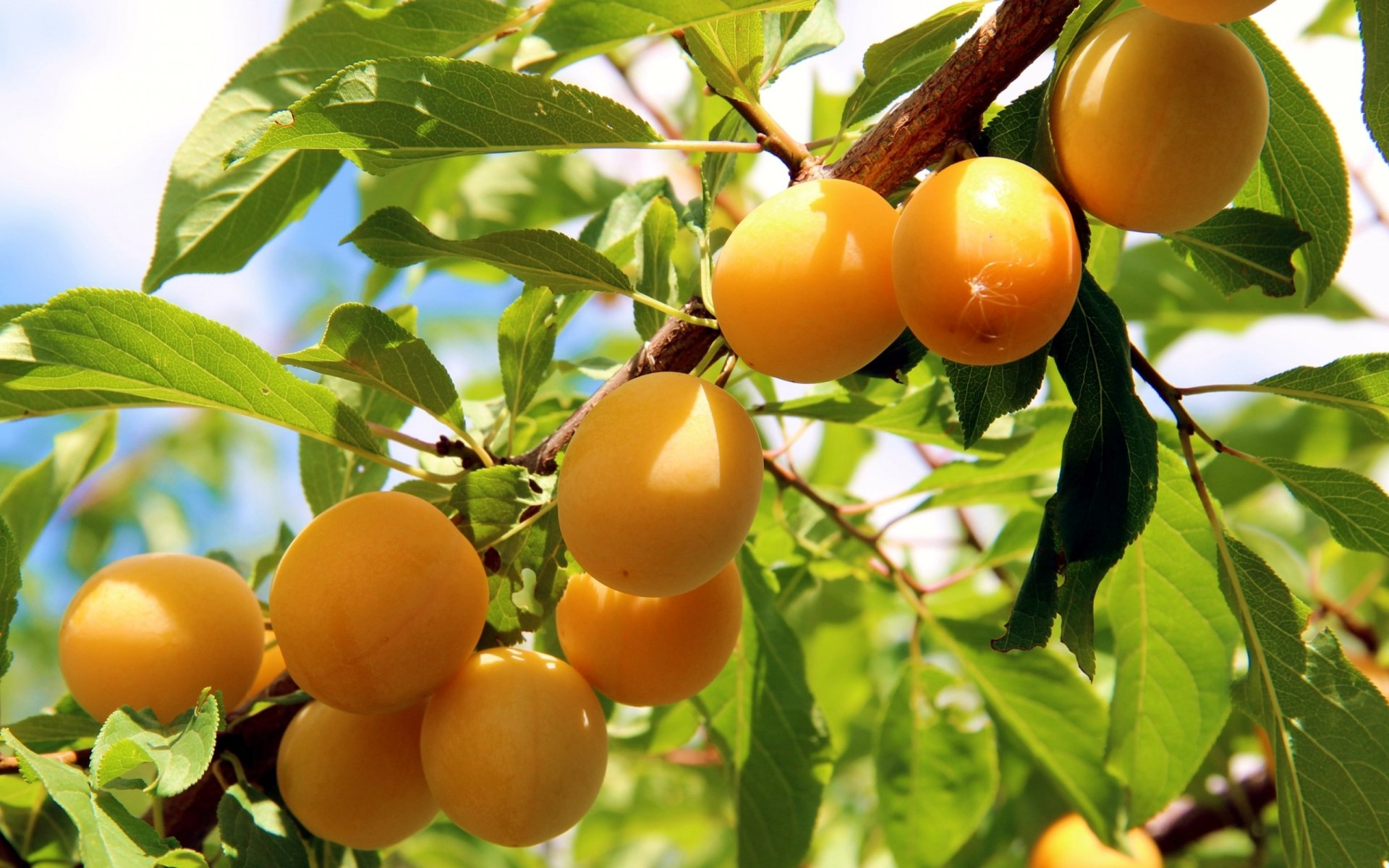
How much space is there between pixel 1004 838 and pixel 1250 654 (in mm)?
1074

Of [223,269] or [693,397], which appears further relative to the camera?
[223,269]

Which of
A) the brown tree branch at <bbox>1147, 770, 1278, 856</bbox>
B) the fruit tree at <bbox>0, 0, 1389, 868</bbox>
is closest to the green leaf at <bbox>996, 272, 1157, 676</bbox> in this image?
the fruit tree at <bbox>0, 0, 1389, 868</bbox>

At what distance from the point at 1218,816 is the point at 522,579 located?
4.99ft

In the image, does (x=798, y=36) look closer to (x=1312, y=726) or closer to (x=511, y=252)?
(x=511, y=252)

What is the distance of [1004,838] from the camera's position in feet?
6.15

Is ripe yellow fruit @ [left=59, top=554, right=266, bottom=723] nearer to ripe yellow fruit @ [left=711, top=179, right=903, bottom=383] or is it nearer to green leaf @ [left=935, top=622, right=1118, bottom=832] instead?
ripe yellow fruit @ [left=711, top=179, right=903, bottom=383]

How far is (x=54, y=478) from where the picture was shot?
1.38 m

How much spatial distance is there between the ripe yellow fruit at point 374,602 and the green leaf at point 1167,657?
0.74 meters

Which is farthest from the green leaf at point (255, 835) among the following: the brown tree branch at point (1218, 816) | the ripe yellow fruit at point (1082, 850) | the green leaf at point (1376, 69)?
the brown tree branch at point (1218, 816)

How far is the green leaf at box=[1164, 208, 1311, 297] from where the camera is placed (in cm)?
88

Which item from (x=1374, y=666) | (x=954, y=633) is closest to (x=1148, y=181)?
(x=954, y=633)

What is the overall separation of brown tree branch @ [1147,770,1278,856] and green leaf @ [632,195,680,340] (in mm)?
1428

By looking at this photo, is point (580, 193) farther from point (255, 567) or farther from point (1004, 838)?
point (1004, 838)

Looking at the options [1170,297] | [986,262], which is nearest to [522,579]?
[986,262]
